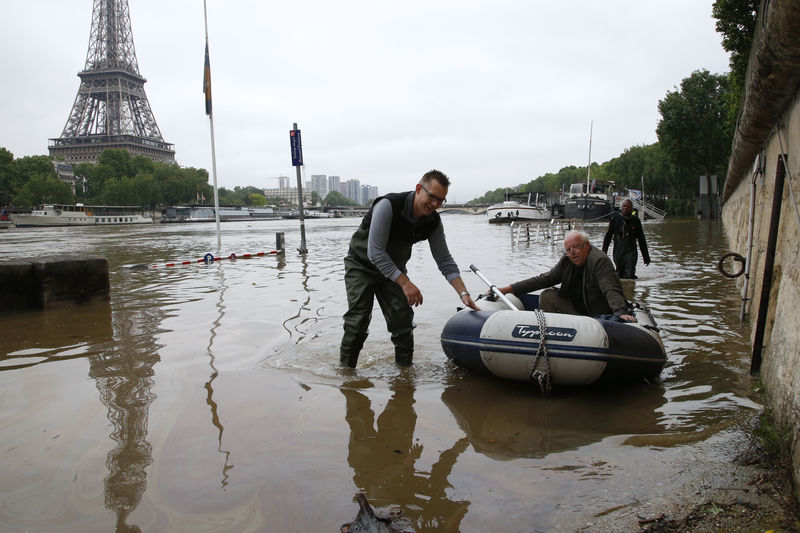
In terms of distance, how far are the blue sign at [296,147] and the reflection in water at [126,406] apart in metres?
10.00

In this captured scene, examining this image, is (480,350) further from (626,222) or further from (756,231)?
(626,222)

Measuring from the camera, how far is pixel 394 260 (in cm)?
483

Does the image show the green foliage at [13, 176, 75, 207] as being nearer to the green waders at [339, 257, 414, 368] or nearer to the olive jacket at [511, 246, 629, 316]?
the green waders at [339, 257, 414, 368]

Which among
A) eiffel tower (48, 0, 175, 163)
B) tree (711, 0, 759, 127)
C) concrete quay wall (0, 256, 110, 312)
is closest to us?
concrete quay wall (0, 256, 110, 312)

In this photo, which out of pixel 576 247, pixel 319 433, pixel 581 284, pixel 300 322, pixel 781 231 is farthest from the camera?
pixel 300 322

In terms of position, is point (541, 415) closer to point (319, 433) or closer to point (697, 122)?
point (319, 433)

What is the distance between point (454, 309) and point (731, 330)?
357cm

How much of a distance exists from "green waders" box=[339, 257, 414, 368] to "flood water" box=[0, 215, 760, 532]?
1.19 feet

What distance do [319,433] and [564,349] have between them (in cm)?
190

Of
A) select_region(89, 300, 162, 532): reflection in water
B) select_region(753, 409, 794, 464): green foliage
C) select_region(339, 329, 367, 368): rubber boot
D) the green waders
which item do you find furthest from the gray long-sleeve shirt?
select_region(753, 409, 794, 464): green foliage

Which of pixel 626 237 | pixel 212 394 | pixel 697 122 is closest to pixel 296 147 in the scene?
pixel 626 237

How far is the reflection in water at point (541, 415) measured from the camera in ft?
11.3

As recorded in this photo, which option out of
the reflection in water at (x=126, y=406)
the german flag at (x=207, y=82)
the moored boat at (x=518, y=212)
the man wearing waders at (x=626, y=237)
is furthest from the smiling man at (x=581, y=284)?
the moored boat at (x=518, y=212)

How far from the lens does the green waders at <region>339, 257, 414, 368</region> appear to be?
4.80 metres
